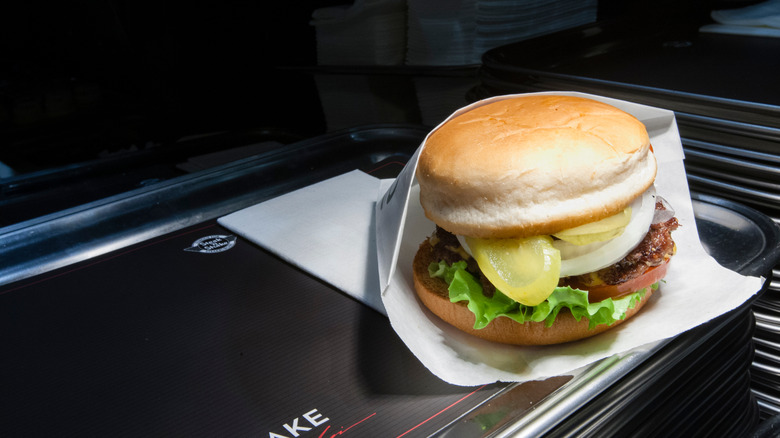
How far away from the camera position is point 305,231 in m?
1.27

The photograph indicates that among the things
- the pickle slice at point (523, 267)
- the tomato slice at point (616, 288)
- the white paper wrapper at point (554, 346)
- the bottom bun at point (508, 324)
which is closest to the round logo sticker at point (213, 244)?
the white paper wrapper at point (554, 346)

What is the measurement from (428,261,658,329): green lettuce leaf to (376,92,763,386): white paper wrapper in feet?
0.16

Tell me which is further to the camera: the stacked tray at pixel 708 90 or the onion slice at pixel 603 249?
the stacked tray at pixel 708 90

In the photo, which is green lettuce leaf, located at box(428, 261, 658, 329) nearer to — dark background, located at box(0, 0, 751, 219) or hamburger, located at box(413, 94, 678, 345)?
hamburger, located at box(413, 94, 678, 345)

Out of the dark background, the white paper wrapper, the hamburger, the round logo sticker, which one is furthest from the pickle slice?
the dark background

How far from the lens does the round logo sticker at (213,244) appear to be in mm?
1246

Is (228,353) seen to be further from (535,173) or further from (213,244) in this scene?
(535,173)

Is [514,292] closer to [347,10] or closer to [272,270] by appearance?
[272,270]

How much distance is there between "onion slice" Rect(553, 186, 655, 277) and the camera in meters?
0.87

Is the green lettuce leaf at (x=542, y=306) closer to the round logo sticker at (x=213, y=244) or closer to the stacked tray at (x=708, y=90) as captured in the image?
the stacked tray at (x=708, y=90)

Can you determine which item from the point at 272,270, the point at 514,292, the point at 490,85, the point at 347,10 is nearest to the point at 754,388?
the point at 514,292

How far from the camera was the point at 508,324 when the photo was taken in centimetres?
87

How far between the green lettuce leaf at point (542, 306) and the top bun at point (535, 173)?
0.30 feet

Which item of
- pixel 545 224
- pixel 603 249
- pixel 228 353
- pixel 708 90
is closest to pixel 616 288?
pixel 603 249
